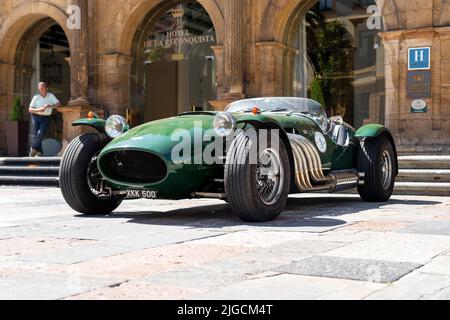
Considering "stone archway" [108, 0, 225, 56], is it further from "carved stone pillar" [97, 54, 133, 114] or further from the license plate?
the license plate

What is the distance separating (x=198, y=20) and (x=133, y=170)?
1083 centimetres

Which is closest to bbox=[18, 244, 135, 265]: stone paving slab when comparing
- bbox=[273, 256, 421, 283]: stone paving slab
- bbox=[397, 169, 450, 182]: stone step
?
bbox=[273, 256, 421, 283]: stone paving slab

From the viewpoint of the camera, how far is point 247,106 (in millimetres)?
7598

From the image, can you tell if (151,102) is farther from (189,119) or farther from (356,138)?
(189,119)

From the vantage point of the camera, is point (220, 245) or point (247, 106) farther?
point (247, 106)

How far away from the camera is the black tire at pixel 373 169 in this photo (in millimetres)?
7938

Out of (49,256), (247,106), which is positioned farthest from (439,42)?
(49,256)

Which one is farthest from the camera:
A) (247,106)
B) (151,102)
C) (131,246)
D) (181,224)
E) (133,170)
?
(151,102)

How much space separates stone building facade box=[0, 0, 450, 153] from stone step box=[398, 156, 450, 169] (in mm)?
1807

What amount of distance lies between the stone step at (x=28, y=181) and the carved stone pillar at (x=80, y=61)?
3.75m

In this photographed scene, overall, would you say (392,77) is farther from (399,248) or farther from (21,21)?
(21,21)

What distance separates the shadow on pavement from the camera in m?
5.66

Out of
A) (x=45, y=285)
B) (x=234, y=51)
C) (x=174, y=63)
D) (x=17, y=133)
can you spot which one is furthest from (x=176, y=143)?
(x=174, y=63)
